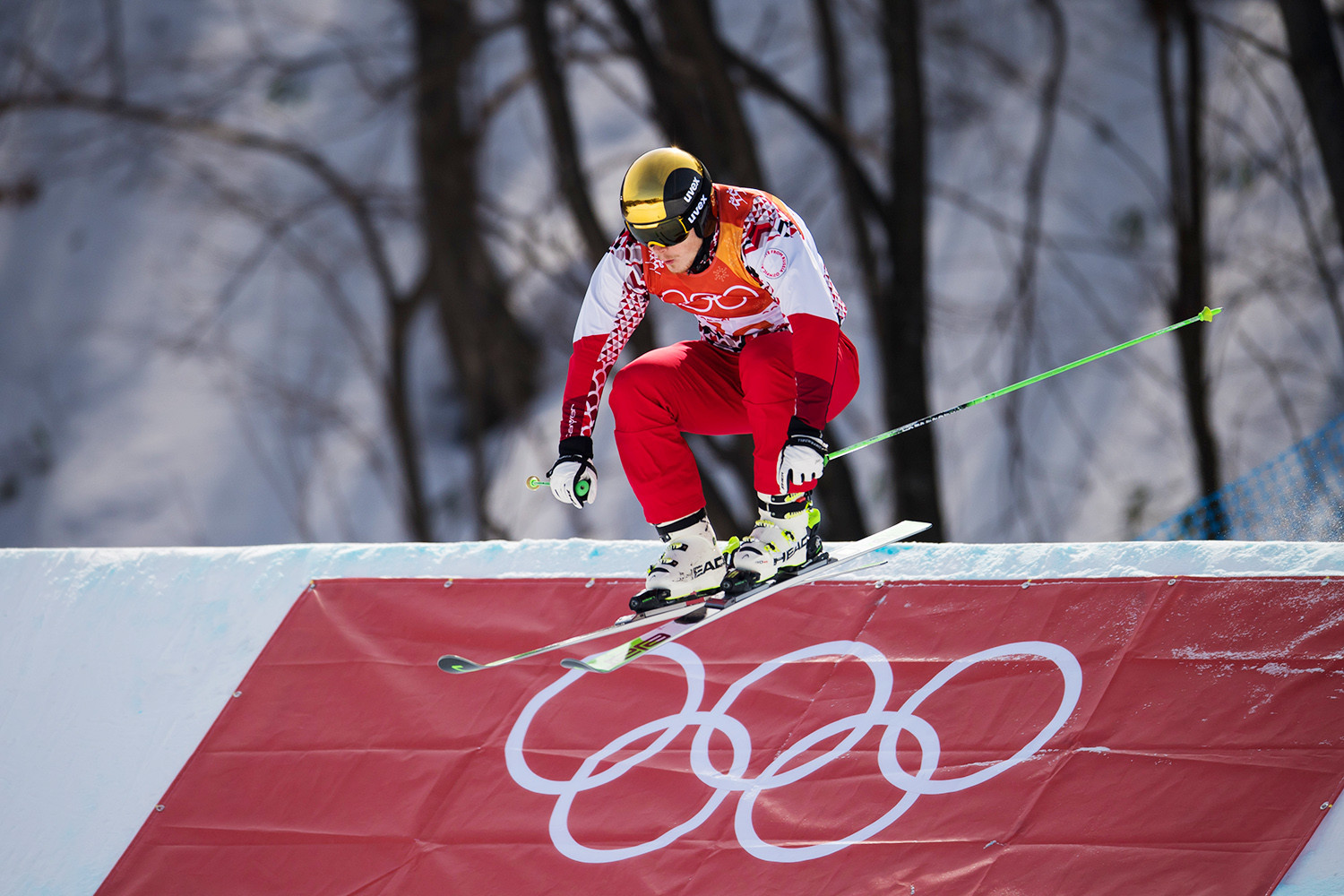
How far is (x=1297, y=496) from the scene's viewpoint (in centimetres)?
425

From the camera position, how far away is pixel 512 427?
11102 millimetres

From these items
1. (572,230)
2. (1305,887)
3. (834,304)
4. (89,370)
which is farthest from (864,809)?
(89,370)

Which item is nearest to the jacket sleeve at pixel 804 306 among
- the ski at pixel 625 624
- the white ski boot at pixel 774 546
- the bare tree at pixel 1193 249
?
the white ski boot at pixel 774 546

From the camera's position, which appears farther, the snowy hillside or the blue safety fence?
the snowy hillside

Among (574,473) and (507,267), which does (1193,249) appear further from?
(574,473)

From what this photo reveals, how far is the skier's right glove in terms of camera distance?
3.03 meters

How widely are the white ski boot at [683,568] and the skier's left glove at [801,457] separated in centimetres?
40

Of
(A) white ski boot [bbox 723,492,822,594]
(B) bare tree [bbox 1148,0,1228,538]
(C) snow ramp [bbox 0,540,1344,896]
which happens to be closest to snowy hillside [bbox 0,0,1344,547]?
(B) bare tree [bbox 1148,0,1228,538]

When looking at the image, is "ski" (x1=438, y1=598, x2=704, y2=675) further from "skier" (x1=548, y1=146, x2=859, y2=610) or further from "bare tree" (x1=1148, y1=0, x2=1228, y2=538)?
"bare tree" (x1=1148, y1=0, x2=1228, y2=538)

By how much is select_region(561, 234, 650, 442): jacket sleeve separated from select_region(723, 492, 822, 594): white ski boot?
1.91 ft

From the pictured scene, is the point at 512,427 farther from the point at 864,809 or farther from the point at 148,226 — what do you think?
the point at 864,809

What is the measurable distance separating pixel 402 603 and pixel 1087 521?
958 centimetres

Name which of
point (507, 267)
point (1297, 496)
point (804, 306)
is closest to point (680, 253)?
point (804, 306)

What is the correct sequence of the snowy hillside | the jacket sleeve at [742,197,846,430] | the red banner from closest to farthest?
the red banner, the jacket sleeve at [742,197,846,430], the snowy hillside
